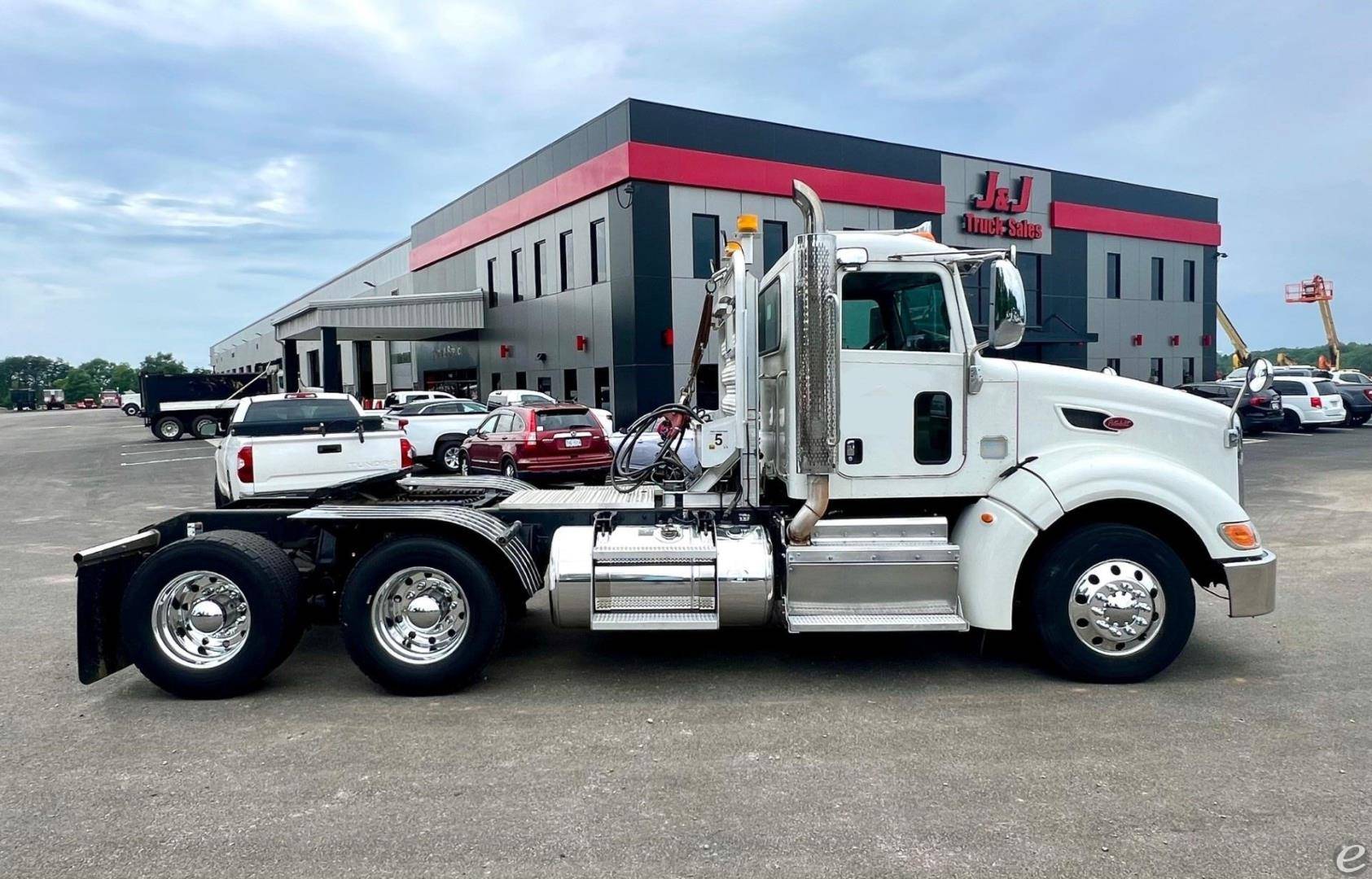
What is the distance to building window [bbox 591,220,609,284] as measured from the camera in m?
26.4

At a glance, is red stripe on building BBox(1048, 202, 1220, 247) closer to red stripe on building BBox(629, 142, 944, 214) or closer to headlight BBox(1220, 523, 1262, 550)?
red stripe on building BBox(629, 142, 944, 214)

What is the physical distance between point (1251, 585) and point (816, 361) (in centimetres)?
294

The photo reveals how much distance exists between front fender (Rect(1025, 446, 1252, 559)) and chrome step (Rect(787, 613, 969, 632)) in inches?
31.2

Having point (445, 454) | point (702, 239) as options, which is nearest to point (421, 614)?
point (445, 454)

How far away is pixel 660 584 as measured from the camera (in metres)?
5.44

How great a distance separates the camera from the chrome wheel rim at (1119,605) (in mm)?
5348

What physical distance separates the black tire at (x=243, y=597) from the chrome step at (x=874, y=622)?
10.1ft

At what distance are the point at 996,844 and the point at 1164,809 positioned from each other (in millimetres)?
848

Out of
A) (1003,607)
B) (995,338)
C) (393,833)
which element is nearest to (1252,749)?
(1003,607)

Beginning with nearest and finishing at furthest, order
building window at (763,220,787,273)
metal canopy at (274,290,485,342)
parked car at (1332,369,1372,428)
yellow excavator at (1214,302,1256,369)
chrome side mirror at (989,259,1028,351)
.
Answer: chrome side mirror at (989,259,1028,351), building window at (763,220,787,273), parked car at (1332,369,1372,428), metal canopy at (274,290,485,342), yellow excavator at (1214,302,1256,369)

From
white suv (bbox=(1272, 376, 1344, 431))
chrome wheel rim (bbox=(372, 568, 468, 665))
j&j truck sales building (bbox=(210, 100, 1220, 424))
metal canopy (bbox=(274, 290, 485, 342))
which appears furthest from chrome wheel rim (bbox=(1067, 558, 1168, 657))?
metal canopy (bbox=(274, 290, 485, 342))

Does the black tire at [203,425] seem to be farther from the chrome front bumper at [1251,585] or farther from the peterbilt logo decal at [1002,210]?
the chrome front bumper at [1251,585]

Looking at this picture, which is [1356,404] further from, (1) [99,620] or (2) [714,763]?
(1) [99,620]

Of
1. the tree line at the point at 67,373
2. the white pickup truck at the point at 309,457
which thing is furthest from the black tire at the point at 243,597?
the tree line at the point at 67,373
